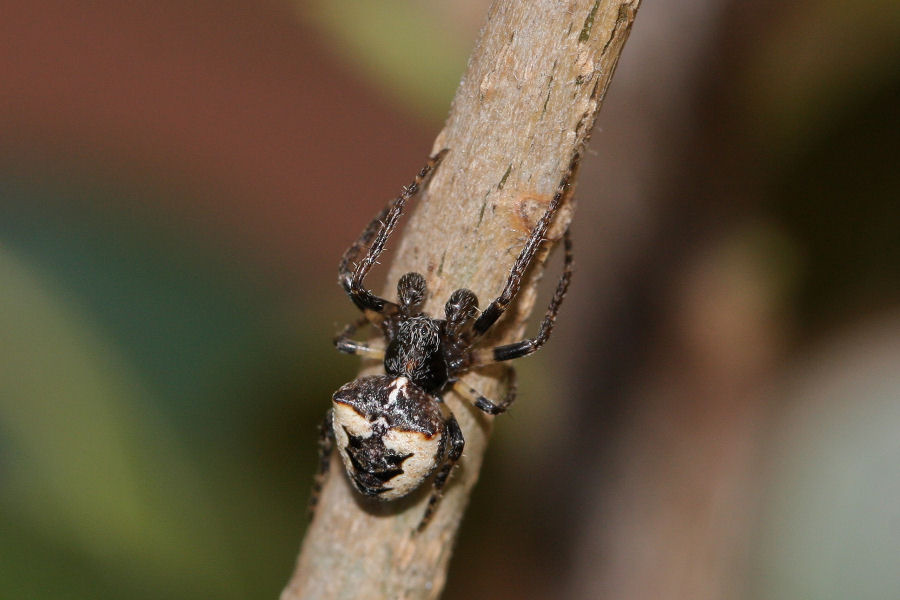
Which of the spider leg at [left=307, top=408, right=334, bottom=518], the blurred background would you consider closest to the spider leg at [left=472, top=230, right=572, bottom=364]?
the spider leg at [left=307, top=408, right=334, bottom=518]

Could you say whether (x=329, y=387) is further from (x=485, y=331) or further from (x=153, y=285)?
(x=485, y=331)

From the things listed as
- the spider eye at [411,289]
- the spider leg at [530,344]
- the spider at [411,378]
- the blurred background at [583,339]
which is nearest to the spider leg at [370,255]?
the spider at [411,378]

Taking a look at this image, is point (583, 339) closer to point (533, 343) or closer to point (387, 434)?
point (533, 343)

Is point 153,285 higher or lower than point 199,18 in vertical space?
lower

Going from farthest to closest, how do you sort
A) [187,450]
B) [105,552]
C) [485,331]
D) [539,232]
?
[187,450] < [105,552] < [485,331] < [539,232]

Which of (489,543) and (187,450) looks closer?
(187,450)

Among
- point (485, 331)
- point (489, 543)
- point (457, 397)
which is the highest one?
point (485, 331)

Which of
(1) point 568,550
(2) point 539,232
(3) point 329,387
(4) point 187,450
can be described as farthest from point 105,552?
(1) point 568,550
